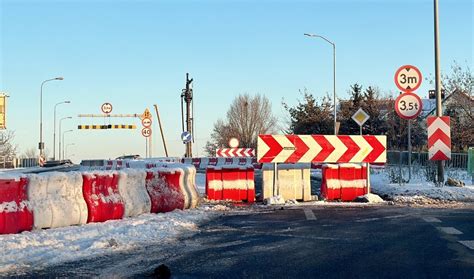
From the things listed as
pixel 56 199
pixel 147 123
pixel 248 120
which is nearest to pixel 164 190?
pixel 56 199

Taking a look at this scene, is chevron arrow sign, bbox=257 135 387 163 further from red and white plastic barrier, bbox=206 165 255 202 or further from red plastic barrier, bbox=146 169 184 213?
red plastic barrier, bbox=146 169 184 213

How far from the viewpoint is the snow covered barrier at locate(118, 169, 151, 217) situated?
1179 centimetres

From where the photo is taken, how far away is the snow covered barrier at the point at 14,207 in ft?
30.8

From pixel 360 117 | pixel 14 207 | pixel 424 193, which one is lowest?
pixel 424 193

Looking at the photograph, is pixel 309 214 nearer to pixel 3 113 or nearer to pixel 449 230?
pixel 449 230

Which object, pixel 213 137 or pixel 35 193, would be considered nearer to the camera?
pixel 35 193

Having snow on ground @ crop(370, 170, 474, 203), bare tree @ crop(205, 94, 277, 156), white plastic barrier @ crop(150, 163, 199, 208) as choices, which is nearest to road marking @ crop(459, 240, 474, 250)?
snow on ground @ crop(370, 170, 474, 203)

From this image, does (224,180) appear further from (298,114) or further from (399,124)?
(298,114)

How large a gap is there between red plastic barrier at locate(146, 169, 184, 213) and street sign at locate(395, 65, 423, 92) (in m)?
7.66

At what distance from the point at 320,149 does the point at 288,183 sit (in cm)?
124

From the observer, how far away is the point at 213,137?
94.4 m

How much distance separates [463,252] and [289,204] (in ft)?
23.2

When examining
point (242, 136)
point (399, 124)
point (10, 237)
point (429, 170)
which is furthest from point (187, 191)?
point (242, 136)

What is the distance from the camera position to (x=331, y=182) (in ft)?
51.4
